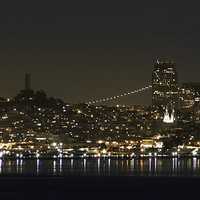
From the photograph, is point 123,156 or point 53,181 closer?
point 53,181

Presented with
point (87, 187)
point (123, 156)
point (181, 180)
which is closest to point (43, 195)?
point (87, 187)

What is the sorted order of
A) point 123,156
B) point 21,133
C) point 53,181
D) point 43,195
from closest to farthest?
point 43,195 < point 53,181 < point 123,156 < point 21,133

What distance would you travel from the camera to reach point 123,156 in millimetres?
123750

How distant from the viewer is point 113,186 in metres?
60.5

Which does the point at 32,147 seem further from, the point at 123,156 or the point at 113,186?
the point at 113,186

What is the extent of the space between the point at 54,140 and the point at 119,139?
25.4 ft

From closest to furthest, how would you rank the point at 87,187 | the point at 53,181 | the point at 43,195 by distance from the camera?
the point at 43,195
the point at 87,187
the point at 53,181

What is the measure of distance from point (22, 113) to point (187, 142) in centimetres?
2114

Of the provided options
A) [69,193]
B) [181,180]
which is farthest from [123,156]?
[69,193]

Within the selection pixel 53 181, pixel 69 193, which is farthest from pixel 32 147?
pixel 69 193

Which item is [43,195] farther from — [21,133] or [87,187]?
[21,133]

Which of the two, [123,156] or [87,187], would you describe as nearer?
[87,187]

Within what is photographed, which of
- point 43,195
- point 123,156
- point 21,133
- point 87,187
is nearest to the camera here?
point 43,195

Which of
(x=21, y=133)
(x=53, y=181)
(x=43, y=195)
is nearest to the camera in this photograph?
(x=43, y=195)
